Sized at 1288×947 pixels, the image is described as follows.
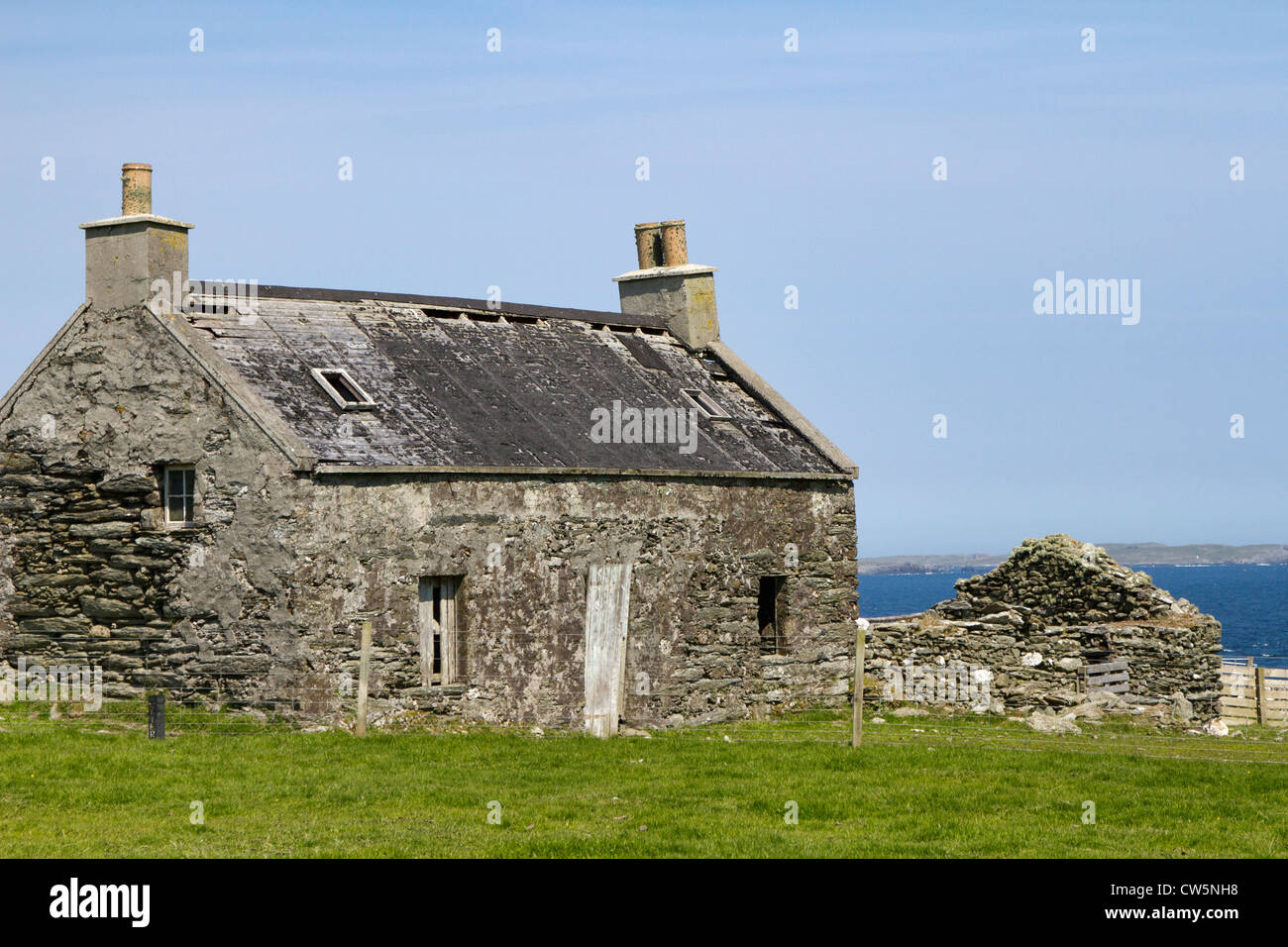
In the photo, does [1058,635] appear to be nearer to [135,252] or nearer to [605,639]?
[605,639]

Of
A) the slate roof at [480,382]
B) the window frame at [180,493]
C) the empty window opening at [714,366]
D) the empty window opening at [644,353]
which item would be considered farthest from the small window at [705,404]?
the window frame at [180,493]

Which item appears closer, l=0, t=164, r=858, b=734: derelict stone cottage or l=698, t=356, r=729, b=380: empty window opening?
l=0, t=164, r=858, b=734: derelict stone cottage

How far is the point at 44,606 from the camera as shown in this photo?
2373 cm

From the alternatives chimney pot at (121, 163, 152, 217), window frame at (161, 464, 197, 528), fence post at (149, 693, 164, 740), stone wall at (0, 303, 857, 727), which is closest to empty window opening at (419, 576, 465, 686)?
stone wall at (0, 303, 857, 727)

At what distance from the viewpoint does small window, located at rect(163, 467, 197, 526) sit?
22.8 meters

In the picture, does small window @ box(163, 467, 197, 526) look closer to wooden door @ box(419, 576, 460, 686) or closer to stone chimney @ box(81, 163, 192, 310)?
stone chimney @ box(81, 163, 192, 310)

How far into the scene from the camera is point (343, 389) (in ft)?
78.3

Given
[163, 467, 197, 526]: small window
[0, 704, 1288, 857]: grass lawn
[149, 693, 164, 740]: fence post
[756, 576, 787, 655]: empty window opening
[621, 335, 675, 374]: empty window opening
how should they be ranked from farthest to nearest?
[621, 335, 675, 374]: empty window opening, [756, 576, 787, 655]: empty window opening, [163, 467, 197, 526]: small window, [149, 693, 164, 740]: fence post, [0, 704, 1288, 857]: grass lawn

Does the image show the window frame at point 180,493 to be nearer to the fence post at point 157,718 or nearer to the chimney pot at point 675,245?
the fence post at point 157,718

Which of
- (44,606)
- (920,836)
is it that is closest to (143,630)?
(44,606)

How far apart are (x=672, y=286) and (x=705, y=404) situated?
3400mm

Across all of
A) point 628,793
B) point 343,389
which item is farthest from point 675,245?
point 628,793

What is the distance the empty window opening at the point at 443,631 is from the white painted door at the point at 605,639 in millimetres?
2006

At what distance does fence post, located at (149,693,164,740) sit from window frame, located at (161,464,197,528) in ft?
8.93
